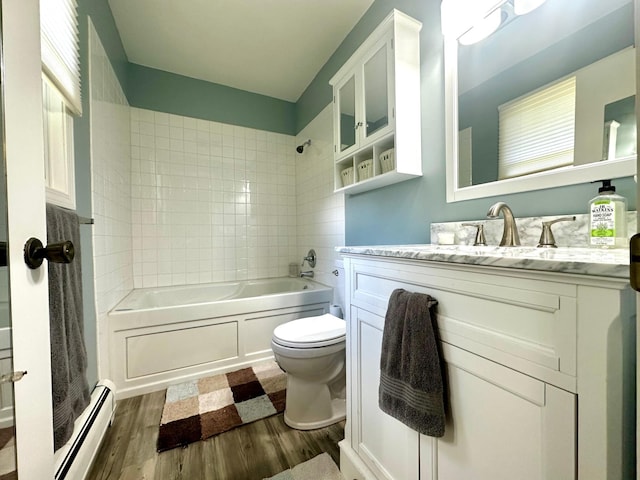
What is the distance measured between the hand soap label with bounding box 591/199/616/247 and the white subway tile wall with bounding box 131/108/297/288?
2587 mm

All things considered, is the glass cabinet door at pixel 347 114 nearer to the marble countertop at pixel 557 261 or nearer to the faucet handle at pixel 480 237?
the faucet handle at pixel 480 237

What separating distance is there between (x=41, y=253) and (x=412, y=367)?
2.98ft

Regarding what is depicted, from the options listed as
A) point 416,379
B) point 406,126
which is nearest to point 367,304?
point 416,379

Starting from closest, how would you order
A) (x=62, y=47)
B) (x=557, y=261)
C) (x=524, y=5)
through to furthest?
1. (x=557, y=261)
2. (x=524, y=5)
3. (x=62, y=47)

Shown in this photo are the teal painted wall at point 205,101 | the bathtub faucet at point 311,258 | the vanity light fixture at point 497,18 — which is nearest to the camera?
the vanity light fixture at point 497,18

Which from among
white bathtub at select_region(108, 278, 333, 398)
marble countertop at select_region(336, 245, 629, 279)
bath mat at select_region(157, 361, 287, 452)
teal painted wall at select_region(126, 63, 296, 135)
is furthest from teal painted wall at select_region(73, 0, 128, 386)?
marble countertop at select_region(336, 245, 629, 279)

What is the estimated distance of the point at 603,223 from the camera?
0.71 metres

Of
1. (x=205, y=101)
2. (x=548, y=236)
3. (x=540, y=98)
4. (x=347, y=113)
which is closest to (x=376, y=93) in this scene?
(x=347, y=113)

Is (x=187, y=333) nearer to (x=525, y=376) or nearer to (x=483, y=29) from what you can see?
(x=525, y=376)

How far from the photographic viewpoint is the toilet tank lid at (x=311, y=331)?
1.36 meters

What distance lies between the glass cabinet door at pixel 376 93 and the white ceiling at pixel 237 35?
703 millimetres

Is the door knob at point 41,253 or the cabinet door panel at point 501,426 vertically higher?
the door knob at point 41,253

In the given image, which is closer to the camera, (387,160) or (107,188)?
(387,160)

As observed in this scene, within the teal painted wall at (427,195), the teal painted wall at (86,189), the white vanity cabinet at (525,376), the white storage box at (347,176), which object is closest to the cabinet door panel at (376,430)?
the white vanity cabinet at (525,376)
